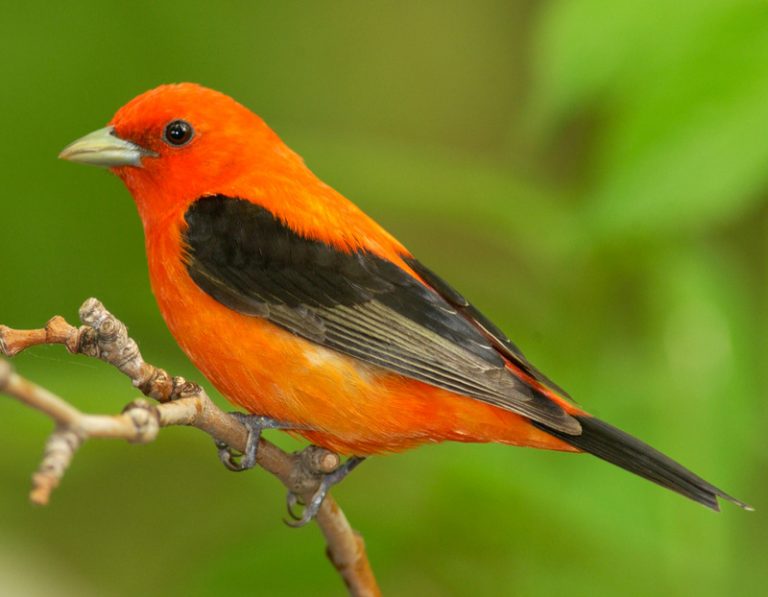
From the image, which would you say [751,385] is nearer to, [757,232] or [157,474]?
[757,232]

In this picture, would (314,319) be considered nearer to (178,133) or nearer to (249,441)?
(249,441)

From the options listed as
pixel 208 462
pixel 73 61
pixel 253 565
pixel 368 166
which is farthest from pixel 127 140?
pixel 73 61

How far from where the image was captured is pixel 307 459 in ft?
11.0

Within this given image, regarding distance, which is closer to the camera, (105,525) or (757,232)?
(757,232)

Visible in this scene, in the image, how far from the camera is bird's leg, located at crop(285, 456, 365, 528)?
3.18m

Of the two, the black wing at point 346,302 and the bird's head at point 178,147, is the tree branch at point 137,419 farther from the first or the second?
the bird's head at point 178,147

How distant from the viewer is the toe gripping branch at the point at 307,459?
3.15 m

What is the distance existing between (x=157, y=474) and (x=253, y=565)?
3.06m

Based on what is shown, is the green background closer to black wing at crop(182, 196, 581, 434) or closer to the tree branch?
black wing at crop(182, 196, 581, 434)

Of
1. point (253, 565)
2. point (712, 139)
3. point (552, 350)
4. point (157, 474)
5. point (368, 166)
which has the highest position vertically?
point (712, 139)

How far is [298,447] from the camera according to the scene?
3.83 meters

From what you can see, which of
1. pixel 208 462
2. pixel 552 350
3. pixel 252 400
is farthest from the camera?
pixel 208 462

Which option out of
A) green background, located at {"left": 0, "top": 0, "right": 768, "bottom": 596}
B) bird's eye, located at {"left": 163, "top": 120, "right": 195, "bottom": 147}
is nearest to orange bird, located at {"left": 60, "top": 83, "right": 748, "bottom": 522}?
bird's eye, located at {"left": 163, "top": 120, "right": 195, "bottom": 147}

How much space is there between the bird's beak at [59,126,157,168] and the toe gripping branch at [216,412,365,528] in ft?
2.88
